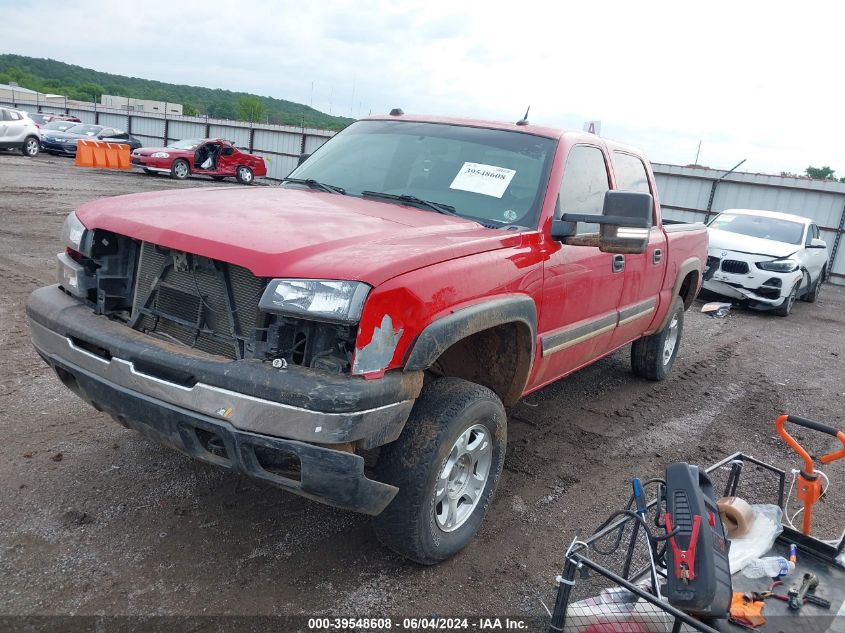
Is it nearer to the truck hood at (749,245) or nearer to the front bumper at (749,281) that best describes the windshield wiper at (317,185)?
the truck hood at (749,245)

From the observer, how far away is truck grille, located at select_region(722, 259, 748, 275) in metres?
10.7

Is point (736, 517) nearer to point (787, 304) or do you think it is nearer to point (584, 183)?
point (584, 183)

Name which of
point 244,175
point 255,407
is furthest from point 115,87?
point 255,407

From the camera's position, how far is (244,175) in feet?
78.2

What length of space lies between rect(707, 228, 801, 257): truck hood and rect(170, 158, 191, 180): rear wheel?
55.4ft

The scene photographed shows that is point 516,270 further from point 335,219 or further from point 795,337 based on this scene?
point 795,337

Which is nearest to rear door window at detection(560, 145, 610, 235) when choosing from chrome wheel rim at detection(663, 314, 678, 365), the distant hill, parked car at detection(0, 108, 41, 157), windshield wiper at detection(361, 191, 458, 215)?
windshield wiper at detection(361, 191, 458, 215)

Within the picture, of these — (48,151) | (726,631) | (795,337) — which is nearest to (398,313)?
(726,631)

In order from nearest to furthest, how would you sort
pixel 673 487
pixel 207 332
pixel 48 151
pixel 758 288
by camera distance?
pixel 673 487 < pixel 207 332 < pixel 758 288 < pixel 48 151

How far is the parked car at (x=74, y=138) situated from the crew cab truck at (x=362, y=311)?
25.3 metres

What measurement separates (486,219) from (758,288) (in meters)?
8.59

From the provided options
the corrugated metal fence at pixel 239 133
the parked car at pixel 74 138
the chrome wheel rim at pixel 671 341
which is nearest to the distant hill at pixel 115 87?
the corrugated metal fence at pixel 239 133

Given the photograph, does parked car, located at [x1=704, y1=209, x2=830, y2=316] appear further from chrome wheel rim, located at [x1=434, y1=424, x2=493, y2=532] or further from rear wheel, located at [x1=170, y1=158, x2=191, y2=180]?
rear wheel, located at [x1=170, y1=158, x2=191, y2=180]

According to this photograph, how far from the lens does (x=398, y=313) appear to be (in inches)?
99.3
